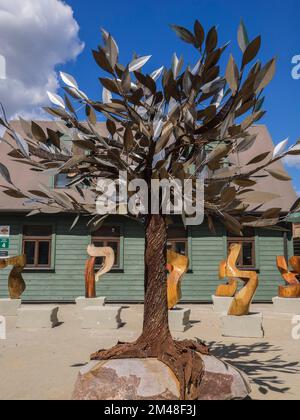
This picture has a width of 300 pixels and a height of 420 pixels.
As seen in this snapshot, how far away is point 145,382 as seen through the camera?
375 cm

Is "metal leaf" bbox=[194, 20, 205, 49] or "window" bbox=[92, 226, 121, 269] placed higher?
"metal leaf" bbox=[194, 20, 205, 49]

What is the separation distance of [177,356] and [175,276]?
17.5 feet

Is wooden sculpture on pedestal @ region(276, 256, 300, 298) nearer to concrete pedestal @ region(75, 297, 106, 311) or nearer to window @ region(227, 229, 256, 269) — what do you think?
window @ region(227, 229, 256, 269)

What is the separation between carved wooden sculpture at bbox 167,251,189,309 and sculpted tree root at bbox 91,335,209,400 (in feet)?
15.3

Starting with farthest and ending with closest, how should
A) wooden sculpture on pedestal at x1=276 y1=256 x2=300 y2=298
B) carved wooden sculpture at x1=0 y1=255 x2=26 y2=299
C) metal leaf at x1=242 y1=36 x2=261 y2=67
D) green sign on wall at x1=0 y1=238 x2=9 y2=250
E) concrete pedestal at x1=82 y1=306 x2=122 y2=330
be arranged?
green sign on wall at x1=0 y1=238 x2=9 y2=250
wooden sculpture on pedestal at x1=276 y1=256 x2=300 y2=298
carved wooden sculpture at x1=0 y1=255 x2=26 y2=299
concrete pedestal at x1=82 y1=306 x2=122 y2=330
metal leaf at x1=242 y1=36 x2=261 y2=67

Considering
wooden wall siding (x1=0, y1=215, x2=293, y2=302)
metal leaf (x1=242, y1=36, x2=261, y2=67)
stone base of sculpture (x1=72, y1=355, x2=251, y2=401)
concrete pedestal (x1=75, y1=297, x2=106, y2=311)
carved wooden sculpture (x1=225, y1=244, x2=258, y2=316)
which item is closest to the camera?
metal leaf (x1=242, y1=36, x2=261, y2=67)

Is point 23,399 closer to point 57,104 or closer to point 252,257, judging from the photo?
point 57,104

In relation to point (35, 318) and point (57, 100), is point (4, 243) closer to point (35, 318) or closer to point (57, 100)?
point (35, 318)

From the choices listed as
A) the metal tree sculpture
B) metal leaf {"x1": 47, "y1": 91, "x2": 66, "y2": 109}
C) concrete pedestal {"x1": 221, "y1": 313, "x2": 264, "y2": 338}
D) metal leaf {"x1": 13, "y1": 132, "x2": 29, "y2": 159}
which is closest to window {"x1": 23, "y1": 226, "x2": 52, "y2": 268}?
concrete pedestal {"x1": 221, "y1": 313, "x2": 264, "y2": 338}

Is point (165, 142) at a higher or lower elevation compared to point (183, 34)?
lower

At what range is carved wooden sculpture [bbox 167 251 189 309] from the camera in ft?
30.4

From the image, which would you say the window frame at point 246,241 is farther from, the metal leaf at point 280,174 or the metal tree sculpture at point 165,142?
the metal leaf at point 280,174

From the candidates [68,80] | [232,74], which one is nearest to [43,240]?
[68,80]
